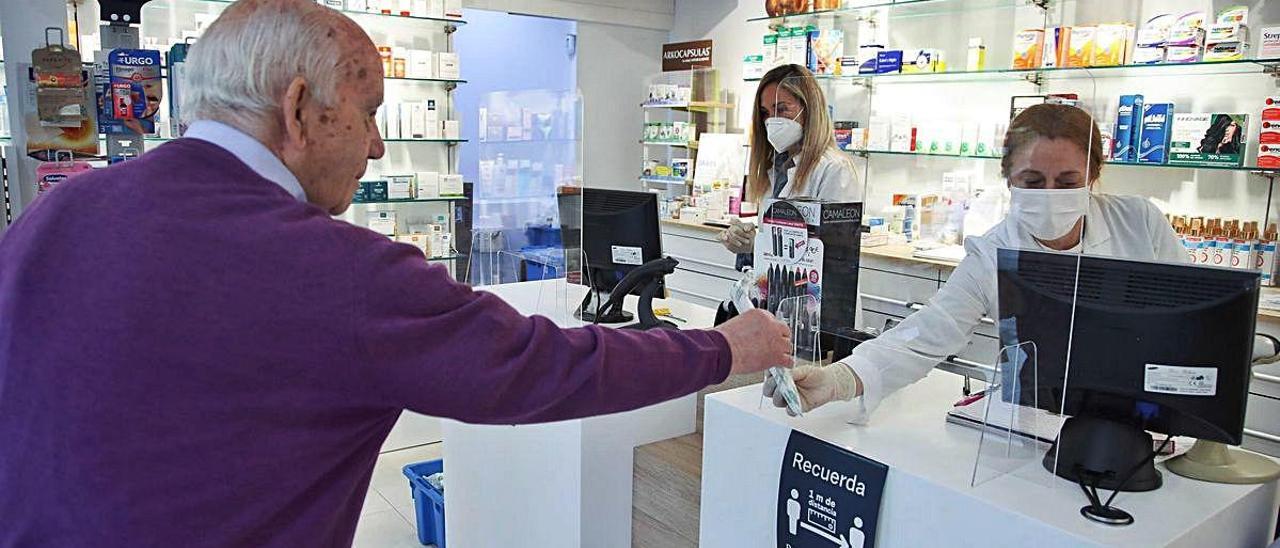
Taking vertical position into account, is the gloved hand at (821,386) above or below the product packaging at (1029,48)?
below

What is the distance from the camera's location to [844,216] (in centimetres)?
207

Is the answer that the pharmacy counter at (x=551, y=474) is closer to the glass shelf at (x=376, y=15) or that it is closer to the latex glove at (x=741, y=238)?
the latex glove at (x=741, y=238)

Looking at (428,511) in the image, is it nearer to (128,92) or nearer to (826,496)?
(128,92)

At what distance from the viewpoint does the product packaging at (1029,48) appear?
167 inches

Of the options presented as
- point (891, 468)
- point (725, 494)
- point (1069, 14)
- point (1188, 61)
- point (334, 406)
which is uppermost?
point (1069, 14)

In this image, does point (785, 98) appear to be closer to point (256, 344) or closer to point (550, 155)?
point (550, 155)

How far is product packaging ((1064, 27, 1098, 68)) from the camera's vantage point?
4.04 meters

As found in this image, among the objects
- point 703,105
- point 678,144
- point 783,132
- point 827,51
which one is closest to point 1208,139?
point 783,132

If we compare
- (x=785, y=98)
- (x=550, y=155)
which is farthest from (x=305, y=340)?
(x=785, y=98)

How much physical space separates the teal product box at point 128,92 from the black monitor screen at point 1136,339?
228 cm

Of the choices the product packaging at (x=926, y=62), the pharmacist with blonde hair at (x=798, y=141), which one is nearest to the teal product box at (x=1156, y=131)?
the product packaging at (x=926, y=62)

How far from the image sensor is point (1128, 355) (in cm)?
156

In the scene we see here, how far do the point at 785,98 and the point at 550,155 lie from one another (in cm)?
108

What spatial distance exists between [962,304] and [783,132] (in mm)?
1610
